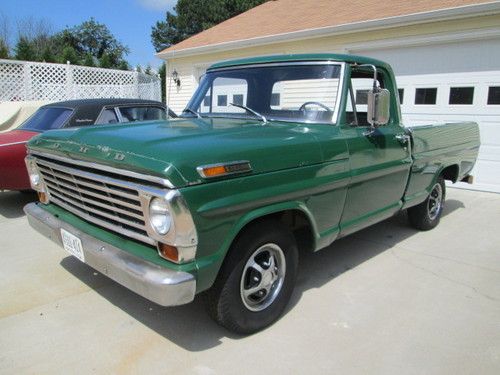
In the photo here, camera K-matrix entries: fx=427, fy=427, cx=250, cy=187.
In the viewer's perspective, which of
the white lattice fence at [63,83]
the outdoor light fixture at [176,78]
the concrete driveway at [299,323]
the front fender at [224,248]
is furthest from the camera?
the outdoor light fixture at [176,78]

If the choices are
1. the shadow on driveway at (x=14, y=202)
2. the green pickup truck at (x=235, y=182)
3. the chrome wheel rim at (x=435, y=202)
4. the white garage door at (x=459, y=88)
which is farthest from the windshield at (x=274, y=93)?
the white garage door at (x=459, y=88)

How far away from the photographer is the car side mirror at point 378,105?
141 inches

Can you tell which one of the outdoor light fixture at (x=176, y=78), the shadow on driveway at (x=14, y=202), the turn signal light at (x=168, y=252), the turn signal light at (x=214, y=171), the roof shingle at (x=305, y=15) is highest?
the roof shingle at (x=305, y=15)

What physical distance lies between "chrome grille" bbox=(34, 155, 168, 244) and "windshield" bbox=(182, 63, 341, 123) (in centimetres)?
145

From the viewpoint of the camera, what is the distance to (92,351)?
2824 millimetres

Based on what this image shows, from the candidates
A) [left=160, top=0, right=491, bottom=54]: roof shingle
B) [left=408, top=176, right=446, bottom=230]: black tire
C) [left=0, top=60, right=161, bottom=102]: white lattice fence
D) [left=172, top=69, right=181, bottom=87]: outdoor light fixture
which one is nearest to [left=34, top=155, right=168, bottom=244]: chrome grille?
[left=408, top=176, right=446, bottom=230]: black tire

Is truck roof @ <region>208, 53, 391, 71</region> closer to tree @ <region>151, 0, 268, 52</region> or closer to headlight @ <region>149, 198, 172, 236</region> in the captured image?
headlight @ <region>149, 198, 172, 236</region>

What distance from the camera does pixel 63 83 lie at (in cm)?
1384

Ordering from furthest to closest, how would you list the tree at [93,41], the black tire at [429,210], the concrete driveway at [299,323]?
the tree at [93,41], the black tire at [429,210], the concrete driveway at [299,323]

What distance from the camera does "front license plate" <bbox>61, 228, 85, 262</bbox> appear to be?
9.68 ft

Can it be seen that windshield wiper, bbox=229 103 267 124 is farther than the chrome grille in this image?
Yes

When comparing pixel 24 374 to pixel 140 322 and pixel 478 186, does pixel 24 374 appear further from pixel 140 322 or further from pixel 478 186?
pixel 478 186

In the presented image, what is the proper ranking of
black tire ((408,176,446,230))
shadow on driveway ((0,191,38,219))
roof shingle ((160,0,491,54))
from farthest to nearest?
roof shingle ((160,0,491,54)) → shadow on driveway ((0,191,38,219)) → black tire ((408,176,446,230))

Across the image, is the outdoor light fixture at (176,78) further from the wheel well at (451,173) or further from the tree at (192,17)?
the tree at (192,17)
